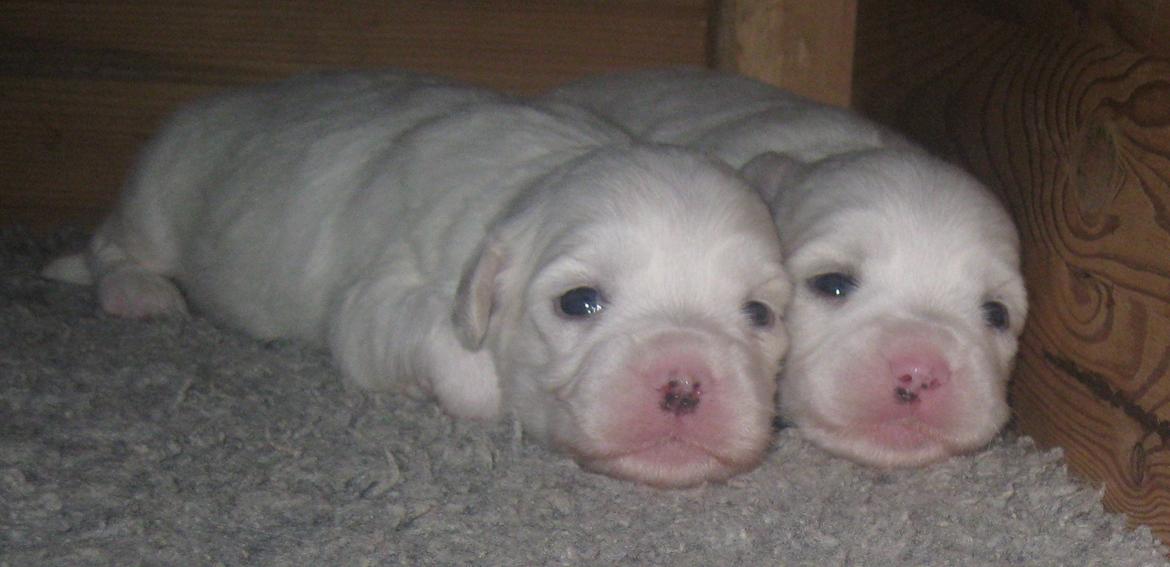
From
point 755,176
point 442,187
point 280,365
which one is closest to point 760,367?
point 755,176

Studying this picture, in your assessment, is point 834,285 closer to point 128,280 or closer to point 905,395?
point 905,395

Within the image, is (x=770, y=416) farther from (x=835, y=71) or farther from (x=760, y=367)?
(x=835, y=71)

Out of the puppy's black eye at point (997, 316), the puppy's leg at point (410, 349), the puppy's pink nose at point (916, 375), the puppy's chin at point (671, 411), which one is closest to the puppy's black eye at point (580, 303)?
the puppy's chin at point (671, 411)

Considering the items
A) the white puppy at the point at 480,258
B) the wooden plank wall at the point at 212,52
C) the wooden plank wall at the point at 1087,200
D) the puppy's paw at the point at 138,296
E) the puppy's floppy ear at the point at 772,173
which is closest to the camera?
the wooden plank wall at the point at 1087,200

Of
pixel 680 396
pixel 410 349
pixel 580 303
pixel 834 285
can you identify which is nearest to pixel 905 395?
pixel 834 285

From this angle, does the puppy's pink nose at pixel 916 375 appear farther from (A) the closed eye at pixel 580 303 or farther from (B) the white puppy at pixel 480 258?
(A) the closed eye at pixel 580 303

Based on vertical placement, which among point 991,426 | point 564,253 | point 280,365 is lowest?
point 280,365
